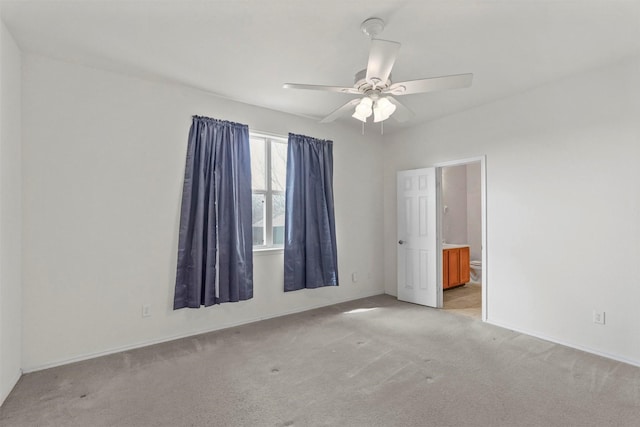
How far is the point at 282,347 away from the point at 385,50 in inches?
106

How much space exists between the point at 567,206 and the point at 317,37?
2886 millimetres

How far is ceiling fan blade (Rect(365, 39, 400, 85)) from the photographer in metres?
1.92

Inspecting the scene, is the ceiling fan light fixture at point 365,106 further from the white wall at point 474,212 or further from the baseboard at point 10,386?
the white wall at point 474,212

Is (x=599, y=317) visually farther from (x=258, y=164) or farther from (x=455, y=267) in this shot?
(x=258, y=164)

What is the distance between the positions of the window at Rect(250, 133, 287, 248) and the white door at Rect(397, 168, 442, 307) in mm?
1876

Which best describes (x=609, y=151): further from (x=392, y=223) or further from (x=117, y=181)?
(x=117, y=181)

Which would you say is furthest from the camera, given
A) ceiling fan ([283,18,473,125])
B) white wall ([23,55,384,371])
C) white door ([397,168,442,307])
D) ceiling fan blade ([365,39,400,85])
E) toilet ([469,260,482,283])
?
toilet ([469,260,482,283])

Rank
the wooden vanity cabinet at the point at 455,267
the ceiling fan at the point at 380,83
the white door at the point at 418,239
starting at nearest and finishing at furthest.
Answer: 1. the ceiling fan at the point at 380,83
2. the white door at the point at 418,239
3. the wooden vanity cabinet at the point at 455,267

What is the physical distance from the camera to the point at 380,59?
2.05 meters

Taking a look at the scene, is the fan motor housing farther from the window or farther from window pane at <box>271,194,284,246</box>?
window pane at <box>271,194,284,246</box>

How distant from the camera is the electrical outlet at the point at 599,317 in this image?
2.94 m

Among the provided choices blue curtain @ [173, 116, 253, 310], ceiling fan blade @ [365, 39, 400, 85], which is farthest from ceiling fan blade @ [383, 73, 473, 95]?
blue curtain @ [173, 116, 253, 310]

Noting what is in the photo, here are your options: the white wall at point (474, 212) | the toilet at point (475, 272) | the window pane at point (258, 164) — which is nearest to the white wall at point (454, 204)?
the white wall at point (474, 212)

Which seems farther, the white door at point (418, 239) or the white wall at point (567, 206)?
the white door at point (418, 239)
